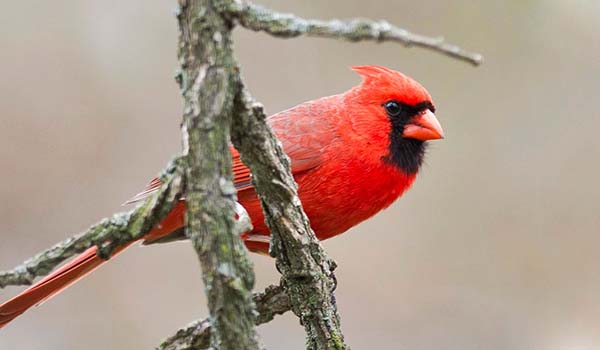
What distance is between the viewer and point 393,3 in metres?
5.48

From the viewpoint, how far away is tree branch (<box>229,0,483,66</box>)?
1297 mm

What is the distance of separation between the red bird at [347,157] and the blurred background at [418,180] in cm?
155

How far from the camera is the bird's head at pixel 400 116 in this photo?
3418mm

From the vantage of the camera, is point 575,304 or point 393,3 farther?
point 393,3

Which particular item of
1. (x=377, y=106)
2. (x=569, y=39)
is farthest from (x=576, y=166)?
(x=377, y=106)

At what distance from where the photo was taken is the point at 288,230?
6.54 feet

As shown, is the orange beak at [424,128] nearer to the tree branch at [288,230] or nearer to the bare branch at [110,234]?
the tree branch at [288,230]

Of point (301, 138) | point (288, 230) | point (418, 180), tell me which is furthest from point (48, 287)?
point (418, 180)

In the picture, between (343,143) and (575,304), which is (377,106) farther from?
(575,304)

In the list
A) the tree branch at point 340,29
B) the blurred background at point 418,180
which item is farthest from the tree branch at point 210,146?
the blurred background at point 418,180

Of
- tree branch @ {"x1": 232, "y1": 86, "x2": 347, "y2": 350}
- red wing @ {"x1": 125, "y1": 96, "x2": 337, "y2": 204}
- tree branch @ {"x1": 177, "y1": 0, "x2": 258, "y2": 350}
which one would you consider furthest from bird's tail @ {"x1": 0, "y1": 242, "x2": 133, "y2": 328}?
tree branch @ {"x1": 177, "y1": 0, "x2": 258, "y2": 350}

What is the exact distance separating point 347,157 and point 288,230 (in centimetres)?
135

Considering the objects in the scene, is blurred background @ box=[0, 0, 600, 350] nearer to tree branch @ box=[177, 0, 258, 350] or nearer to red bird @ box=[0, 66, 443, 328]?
red bird @ box=[0, 66, 443, 328]

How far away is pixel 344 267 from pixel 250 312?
3.72 meters
